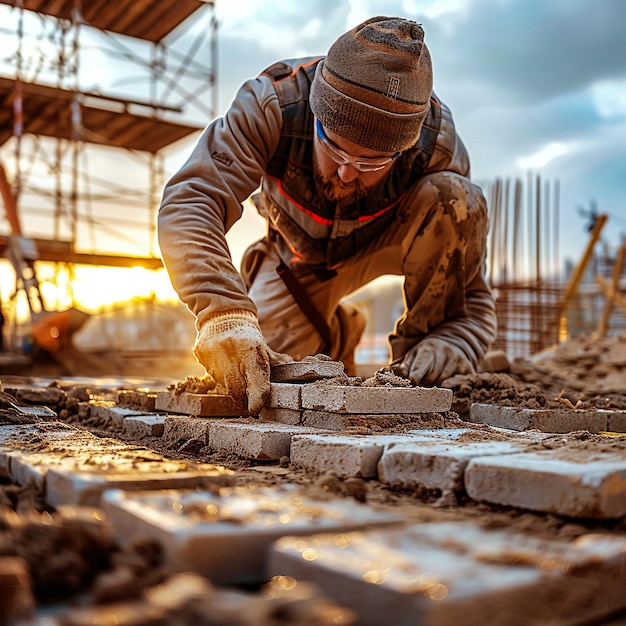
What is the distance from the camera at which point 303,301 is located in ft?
15.5

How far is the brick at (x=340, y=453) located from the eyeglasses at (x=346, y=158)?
1521 mm

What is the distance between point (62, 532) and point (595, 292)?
54.1ft

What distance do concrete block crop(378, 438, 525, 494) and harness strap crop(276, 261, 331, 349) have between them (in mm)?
2591

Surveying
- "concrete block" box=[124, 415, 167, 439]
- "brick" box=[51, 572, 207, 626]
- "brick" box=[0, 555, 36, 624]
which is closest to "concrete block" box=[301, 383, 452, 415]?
"concrete block" box=[124, 415, 167, 439]

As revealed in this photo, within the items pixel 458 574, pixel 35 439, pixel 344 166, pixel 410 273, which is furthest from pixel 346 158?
pixel 458 574

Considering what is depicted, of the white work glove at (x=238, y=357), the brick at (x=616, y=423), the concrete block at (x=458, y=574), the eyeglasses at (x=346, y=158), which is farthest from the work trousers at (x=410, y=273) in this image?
the concrete block at (x=458, y=574)

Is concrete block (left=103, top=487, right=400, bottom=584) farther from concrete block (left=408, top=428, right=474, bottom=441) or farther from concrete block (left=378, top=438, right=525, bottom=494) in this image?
concrete block (left=408, top=428, right=474, bottom=441)

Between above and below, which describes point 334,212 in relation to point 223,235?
above

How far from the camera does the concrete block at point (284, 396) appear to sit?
2787mm

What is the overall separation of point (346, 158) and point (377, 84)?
38 cm

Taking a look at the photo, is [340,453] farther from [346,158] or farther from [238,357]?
[346,158]

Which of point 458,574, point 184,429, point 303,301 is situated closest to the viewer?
point 458,574

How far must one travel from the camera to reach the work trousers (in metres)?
3.90

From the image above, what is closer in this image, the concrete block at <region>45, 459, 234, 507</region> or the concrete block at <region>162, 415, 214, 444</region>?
the concrete block at <region>45, 459, 234, 507</region>
